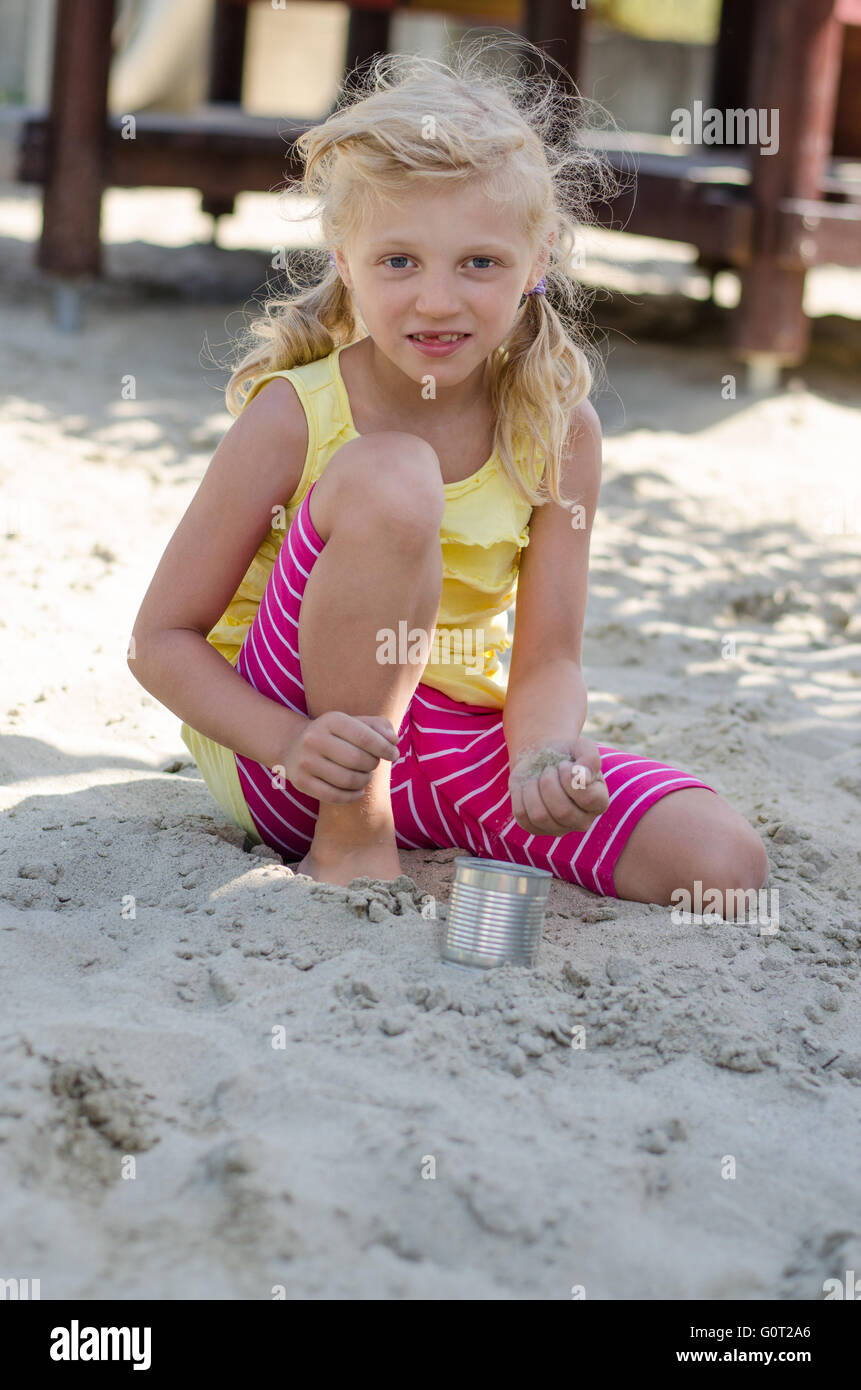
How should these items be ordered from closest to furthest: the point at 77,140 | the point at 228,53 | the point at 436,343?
the point at 436,343 < the point at 77,140 < the point at 228,53

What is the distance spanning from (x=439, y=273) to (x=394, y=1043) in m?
1.03

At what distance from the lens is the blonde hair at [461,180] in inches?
77.5

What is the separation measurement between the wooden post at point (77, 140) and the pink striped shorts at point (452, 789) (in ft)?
13.4

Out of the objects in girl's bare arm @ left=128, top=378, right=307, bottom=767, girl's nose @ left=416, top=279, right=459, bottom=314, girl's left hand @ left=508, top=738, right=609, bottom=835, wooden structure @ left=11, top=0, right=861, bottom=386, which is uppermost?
wooden structure @ left=11, top=0, right=861, bottom=386

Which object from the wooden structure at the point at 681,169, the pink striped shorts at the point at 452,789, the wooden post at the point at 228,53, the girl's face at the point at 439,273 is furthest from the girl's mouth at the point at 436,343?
the wooden post at the point at 228,53

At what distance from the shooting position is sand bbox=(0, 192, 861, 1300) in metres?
1.34

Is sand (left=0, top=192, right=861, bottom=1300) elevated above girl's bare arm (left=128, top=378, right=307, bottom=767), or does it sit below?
below

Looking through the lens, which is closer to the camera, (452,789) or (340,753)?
(340,753)

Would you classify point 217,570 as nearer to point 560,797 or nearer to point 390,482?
point 390,482

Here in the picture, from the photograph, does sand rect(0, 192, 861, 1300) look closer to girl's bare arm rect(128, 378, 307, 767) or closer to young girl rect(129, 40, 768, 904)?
young girl rect(129, 40, 768, 904)

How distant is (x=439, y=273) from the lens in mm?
1968

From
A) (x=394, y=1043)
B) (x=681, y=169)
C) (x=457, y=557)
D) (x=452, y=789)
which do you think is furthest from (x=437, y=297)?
(x=681, y=169)

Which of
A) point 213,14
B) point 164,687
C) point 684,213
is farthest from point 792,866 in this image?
point 213,14

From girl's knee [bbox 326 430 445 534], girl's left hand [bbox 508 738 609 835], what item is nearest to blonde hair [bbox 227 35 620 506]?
girl's knee [bbox 326 430 445 534]
